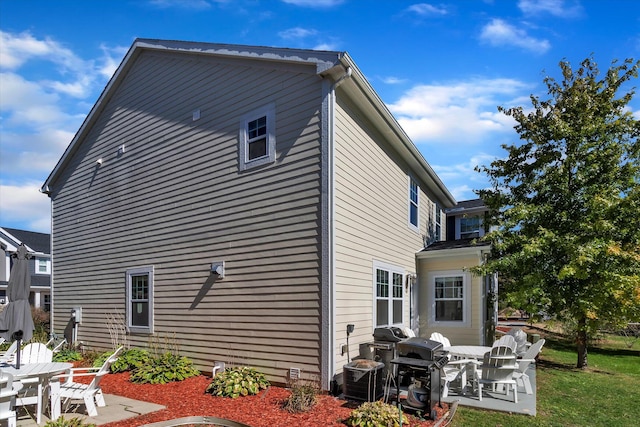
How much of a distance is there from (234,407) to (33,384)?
3047 mm

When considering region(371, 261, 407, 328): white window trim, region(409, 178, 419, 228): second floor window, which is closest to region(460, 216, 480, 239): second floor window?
region(409, 178, 419, 228): second floor window

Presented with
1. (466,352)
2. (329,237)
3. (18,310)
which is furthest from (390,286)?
(18,310)

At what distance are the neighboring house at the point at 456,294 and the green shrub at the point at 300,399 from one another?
6.73 metres

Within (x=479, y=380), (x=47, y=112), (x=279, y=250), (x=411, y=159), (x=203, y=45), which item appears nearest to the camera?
(x=479, y=380)

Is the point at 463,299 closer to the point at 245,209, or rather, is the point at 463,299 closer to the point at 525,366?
the point at 525,366

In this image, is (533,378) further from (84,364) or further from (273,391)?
(84,364)

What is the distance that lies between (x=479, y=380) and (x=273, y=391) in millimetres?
3521

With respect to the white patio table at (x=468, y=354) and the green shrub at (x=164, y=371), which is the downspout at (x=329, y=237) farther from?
the green shrub at (x=164, y=371)

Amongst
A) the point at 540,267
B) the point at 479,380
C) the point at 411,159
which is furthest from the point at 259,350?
the point at 540,267

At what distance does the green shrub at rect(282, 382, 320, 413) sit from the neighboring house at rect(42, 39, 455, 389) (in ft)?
2.15

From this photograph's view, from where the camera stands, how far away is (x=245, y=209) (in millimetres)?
9195

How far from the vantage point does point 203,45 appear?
1030cm

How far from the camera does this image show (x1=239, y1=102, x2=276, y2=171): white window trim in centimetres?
888

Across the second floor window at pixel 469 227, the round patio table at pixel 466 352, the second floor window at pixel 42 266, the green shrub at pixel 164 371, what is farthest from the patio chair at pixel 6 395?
the second floor window at pixel 42 266
